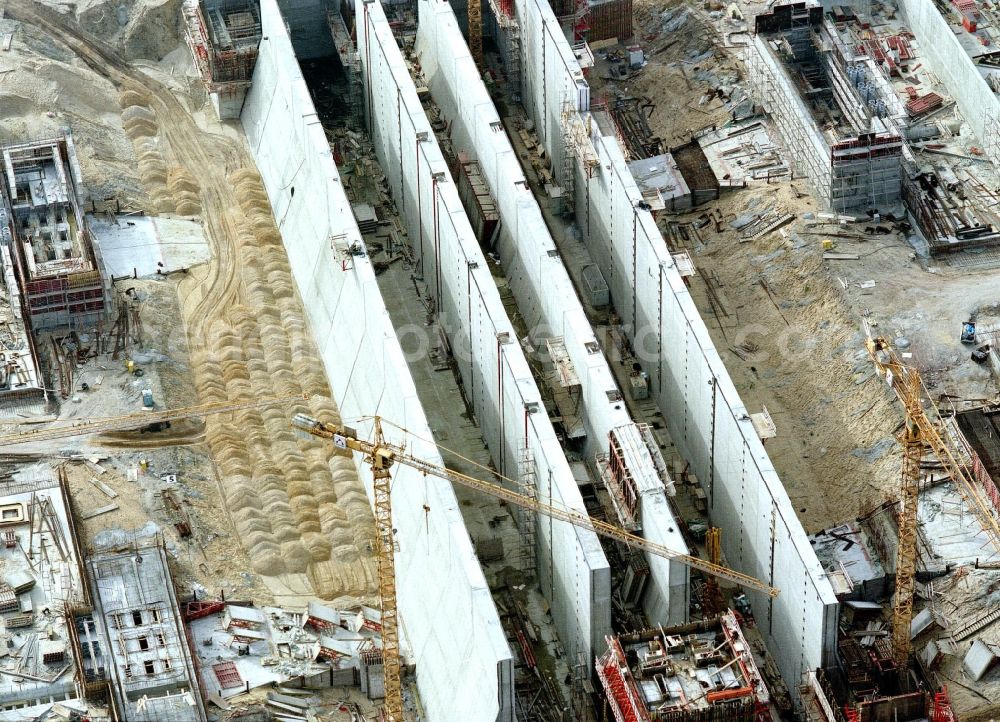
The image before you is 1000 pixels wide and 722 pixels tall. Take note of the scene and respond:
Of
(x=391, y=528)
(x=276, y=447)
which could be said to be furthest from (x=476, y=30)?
(x=391, y=528)

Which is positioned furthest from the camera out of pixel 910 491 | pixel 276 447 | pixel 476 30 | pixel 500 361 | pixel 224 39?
pixel 476 30

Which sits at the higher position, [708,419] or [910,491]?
[708,419]

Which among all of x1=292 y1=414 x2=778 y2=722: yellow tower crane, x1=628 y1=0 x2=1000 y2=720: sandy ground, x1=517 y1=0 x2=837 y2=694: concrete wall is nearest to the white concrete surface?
x1=517 y1=0 x2=837 y2=694: concrete wall

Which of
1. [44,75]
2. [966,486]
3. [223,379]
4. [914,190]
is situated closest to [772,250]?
[914,190]

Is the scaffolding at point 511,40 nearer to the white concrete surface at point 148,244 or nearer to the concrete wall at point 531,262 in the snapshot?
the concrete wall at point 531,262

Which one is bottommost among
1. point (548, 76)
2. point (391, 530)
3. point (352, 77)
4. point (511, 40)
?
point (391, 530)

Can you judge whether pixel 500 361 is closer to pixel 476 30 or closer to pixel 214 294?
pixel 214 294

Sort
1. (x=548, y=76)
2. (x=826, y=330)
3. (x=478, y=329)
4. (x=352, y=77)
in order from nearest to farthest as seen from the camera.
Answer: (x=478, y=329), (x=826, y=330), (x=548, y=76), (x=352, y=77)
